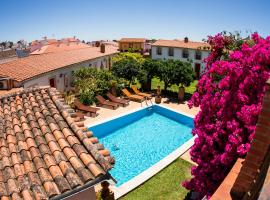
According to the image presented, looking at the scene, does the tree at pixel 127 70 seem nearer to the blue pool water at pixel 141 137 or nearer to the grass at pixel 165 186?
the blue pool water at pixel 141 137

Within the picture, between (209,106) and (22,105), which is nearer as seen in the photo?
(22,105)

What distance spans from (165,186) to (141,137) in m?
7.77

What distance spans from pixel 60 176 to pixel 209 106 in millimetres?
5855

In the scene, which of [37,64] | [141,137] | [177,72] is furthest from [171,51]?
[141,137]

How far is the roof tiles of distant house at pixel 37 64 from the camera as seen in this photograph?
23.7 metres

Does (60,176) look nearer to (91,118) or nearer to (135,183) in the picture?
(135,183)

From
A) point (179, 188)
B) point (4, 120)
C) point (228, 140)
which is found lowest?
point (179, 188)

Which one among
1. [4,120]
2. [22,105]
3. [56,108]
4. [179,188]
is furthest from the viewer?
[179,188]

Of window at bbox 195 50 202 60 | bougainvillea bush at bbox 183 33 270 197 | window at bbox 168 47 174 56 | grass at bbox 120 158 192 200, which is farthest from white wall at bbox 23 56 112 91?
bougainvillea bush at bbox 183 33 270 197

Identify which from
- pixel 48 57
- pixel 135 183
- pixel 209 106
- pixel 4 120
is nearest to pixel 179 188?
pixel 135 183

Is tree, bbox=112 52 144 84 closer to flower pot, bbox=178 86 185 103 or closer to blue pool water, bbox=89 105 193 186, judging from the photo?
flower pot, bbox=178 86 185 103

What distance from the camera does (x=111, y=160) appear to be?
5402 mm

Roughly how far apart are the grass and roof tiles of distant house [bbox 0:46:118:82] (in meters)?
15.6

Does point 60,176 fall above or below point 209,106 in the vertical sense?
below
